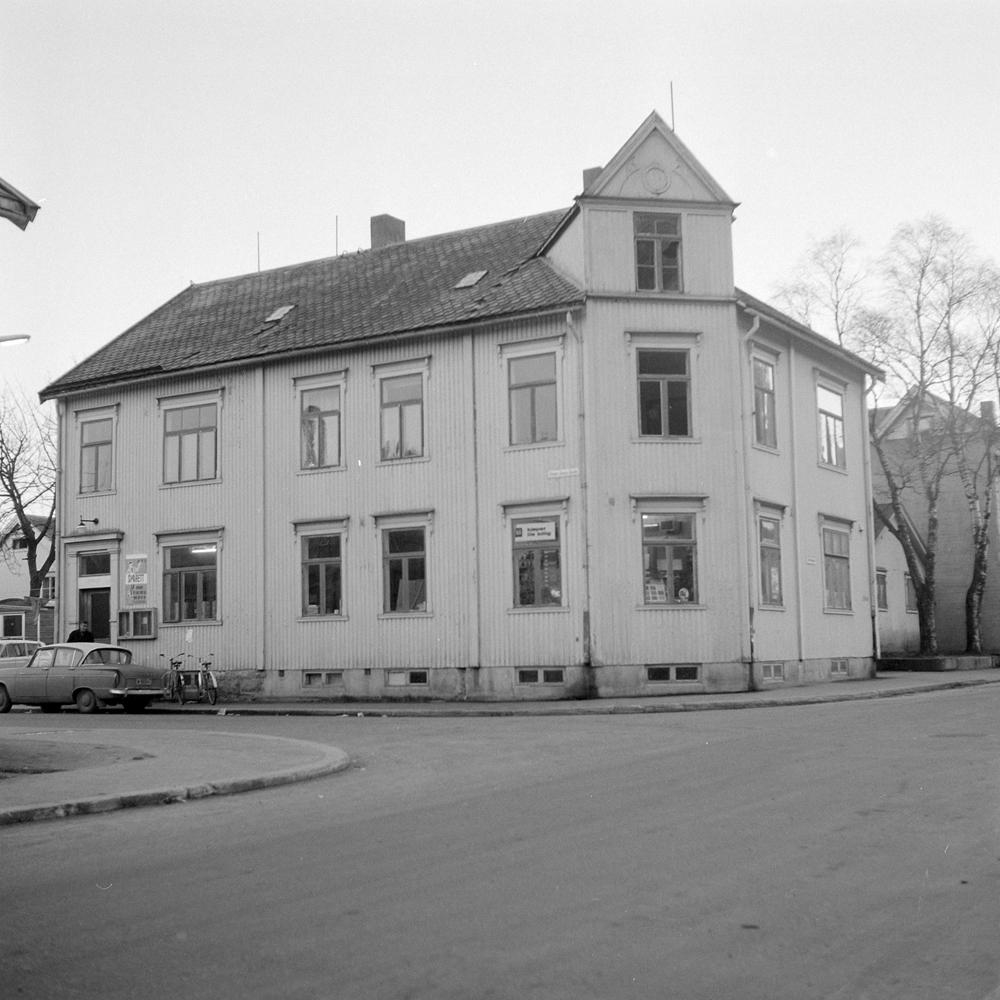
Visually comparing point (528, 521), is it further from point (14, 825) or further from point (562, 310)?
point (14, 825)

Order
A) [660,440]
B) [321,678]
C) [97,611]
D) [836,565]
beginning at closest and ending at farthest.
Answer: [660,440]
[321,678]
[836,565]
[97,611]

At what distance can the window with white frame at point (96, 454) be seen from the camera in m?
34.2

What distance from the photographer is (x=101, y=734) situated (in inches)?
774

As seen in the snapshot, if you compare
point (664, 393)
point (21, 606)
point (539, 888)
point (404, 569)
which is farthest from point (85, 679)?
point (21, 606)

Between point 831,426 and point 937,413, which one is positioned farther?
point 937,413

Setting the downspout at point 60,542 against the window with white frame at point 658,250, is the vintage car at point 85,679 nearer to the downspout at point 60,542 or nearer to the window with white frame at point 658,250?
the downspout at point 60,542

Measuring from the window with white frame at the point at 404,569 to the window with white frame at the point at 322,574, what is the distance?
1252 mm

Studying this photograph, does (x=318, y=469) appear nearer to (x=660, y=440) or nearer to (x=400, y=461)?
(x=400, y=461)

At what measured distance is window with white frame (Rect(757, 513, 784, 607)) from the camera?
2895 centimetres

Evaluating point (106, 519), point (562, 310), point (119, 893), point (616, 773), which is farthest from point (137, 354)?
point (119, 893)

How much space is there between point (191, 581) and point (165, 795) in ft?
69.5

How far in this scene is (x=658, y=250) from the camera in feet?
93.5

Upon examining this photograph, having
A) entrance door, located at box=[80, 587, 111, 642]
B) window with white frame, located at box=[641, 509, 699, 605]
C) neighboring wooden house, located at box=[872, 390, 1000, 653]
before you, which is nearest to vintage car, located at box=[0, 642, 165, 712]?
entrance door, located at box=[80, 587, 111, 642]

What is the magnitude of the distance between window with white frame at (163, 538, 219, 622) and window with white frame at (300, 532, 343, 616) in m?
2.59
